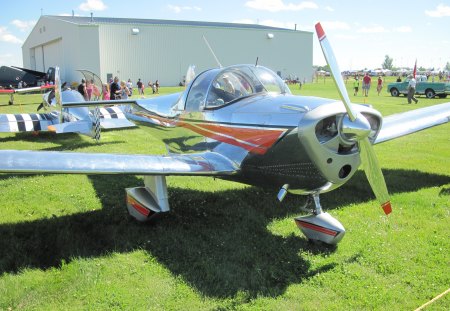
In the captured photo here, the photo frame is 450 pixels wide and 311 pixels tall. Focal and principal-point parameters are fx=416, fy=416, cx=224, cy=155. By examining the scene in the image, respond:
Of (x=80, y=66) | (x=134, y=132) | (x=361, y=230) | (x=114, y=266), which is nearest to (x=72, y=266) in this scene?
(x=114, y=266)

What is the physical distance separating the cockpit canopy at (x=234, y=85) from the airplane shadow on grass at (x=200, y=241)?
169 cm

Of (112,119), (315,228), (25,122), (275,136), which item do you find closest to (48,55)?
(112,119)

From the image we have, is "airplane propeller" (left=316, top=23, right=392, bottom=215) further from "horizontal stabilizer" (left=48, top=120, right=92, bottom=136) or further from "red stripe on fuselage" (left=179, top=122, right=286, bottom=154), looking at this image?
"horizontal stabilizer" (left=48, top=120, right=92, bottom=136)

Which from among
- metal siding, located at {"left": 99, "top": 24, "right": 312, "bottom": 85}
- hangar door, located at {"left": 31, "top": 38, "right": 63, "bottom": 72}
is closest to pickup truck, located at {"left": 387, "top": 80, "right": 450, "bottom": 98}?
metal siding, located at {"left": 99, "top": 24, "right": 312, "bottom": 85}

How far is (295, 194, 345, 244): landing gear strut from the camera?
16.4 ft

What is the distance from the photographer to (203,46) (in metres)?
53.0

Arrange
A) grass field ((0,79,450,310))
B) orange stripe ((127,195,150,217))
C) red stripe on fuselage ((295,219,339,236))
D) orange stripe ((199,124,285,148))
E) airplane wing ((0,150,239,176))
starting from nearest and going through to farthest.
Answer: grass field ((0,79,450,310))
airplane wing ((0,150,239,176))
orange stripe ((199,124,285,148))
red stripe on fuselage ((295,219,339,236))
orange stripe ((127,195,150,217))

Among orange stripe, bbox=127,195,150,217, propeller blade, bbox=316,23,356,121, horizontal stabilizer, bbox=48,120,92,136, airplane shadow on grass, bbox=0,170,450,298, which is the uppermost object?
propeller blade, bbox=316,23,356,121

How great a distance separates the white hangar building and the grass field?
4292 cm

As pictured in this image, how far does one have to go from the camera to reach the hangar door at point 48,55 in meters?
54.1

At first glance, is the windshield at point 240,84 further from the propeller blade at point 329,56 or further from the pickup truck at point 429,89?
the pickup truck at point 429,89

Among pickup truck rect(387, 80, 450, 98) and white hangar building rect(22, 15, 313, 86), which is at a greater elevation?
white hangar building rect(22, 15, 313, 86)

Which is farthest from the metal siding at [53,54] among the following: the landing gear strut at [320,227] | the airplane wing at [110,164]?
the landing gear strut at [320,227]

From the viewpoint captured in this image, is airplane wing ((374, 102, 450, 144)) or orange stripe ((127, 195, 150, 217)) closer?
orange stripe ((127, 195, 150, 217))
